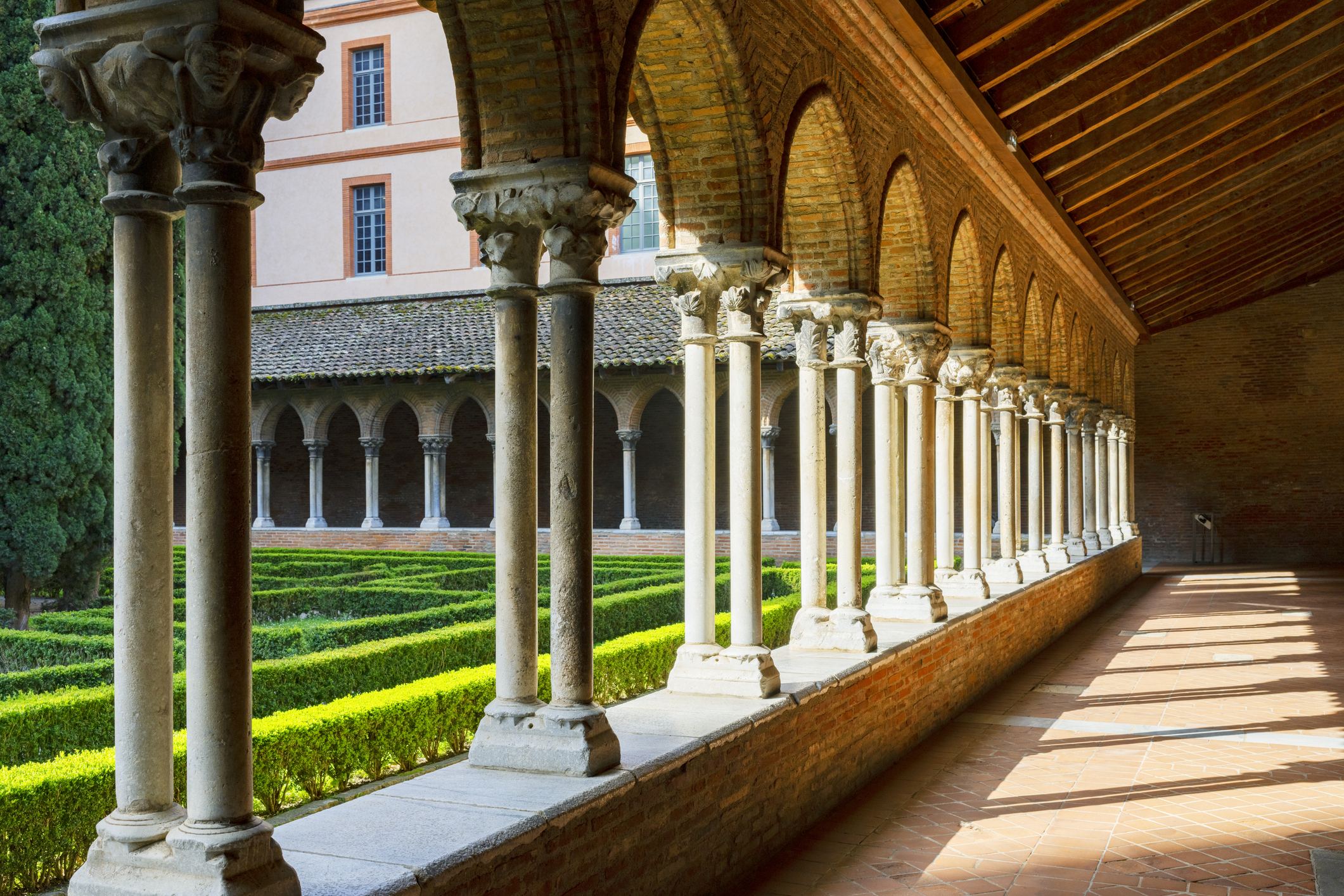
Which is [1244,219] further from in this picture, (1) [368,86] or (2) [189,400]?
(2) [189,400]

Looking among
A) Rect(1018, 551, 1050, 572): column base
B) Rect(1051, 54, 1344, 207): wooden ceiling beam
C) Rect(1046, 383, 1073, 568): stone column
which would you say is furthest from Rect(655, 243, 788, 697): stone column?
Rect(1046, 383, 1073, 568): stone column

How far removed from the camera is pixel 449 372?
62.6 ft

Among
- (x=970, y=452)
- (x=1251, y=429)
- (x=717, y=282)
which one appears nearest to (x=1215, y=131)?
(x=970, y=452)

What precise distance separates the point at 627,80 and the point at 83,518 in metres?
9.99

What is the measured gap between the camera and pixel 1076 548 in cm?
1523

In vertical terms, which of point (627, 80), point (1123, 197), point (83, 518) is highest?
point (1123, 197)

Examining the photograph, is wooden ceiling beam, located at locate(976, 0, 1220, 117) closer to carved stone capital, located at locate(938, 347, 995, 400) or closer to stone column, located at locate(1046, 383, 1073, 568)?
carved stone capital, located at locate(938, 347, 995, 400)

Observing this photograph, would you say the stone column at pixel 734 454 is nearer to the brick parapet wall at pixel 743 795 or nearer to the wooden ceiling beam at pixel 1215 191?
the brick parapet wall at pixel 743 795

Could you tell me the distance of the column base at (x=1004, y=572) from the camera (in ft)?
35.9

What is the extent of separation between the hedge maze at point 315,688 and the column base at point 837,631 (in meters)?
1.44

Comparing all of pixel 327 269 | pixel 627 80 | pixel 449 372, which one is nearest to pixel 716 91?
pixel 627 80

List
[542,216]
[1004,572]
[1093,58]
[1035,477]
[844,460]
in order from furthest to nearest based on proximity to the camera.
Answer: [1035,477] → [1004,572] → [1093,58] → [844,460] → [542,216]

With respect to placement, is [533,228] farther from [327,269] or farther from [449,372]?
[327,269]

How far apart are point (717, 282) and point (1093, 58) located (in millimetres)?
4118
